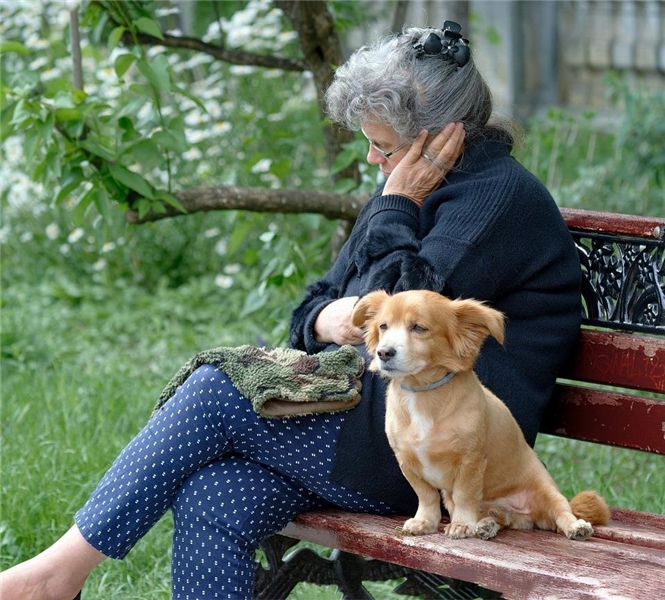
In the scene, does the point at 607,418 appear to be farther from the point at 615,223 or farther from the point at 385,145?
the point at 385,145

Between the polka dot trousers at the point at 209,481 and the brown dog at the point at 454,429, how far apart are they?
197mm

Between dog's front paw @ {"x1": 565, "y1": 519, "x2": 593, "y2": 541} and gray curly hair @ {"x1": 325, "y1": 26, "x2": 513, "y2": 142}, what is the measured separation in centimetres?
93

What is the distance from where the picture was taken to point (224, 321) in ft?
18.3

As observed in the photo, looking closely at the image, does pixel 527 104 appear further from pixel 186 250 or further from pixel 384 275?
pixel 384 275

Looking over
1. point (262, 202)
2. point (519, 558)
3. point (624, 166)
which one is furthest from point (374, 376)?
point (624, 166)

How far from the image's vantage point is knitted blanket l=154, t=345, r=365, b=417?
2326 millimetres

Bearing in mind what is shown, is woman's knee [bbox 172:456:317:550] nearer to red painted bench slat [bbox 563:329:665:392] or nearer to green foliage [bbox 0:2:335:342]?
red painted bench slat [bbox 563:329:665:392]

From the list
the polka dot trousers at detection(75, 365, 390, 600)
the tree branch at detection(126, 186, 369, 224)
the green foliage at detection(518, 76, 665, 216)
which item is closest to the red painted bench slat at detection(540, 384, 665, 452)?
the polka dot trousers at detection(75, 365, 390, 600)

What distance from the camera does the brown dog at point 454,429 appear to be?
215cm

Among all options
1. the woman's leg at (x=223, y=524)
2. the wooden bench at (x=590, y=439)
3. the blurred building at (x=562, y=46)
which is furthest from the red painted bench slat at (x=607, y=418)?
the blurred building at (x=562, y=46)

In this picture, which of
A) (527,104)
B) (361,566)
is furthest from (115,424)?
(527,104)

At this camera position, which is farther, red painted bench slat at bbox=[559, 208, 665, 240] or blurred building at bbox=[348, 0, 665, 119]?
blurred building at bbox=[348, 0, 665, 119]

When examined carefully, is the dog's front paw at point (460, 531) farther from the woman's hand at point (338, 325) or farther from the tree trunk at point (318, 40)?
the tree trunk at point (318, 40)

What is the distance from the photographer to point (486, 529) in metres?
2.25
